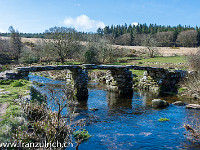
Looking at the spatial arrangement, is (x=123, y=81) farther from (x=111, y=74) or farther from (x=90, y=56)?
(x=90, y=56)

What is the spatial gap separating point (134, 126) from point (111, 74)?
45.8 ft

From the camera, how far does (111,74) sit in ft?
86.4

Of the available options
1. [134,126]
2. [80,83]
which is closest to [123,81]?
[80,83]

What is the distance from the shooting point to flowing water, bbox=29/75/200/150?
1012cm

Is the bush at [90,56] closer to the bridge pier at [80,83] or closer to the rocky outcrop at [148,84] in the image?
the rocky outcrop at [148,84]

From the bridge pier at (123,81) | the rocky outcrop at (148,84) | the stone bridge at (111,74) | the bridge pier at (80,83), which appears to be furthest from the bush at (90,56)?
the bridge pier at (80,83)

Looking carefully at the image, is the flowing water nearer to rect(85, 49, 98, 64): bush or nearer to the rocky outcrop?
the rocky outcrop

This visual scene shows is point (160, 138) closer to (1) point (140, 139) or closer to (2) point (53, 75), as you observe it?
(1) point (140, 139)

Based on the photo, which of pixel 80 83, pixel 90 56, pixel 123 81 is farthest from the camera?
pixel 90 56

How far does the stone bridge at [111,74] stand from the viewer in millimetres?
18938

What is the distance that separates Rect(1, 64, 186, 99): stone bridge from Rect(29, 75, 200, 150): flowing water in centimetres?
340

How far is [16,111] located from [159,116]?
37.4ft

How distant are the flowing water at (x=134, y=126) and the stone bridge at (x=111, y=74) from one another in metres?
3.40

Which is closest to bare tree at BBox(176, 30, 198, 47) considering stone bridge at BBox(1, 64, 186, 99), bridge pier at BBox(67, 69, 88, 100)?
stone bridge at BBox(1, 64, 186, 99)
